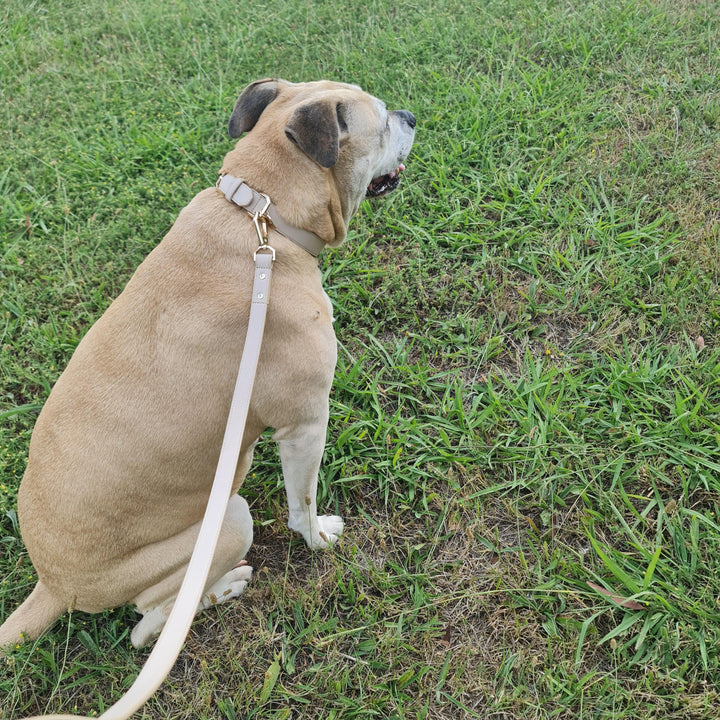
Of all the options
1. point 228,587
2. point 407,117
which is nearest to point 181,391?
point 228,587

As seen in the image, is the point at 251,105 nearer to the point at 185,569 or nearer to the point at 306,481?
the point at 306,481

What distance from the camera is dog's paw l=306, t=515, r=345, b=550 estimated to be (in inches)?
126

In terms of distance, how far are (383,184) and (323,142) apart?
752mm

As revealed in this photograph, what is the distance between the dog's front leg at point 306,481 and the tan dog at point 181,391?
14 millimetres

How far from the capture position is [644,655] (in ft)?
9.05

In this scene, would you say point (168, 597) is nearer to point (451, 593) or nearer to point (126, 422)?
point (126, 422)

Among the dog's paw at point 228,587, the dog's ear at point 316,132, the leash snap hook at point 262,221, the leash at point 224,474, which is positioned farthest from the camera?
the dog's paw at point 228,587

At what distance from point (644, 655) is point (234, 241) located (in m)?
2.57

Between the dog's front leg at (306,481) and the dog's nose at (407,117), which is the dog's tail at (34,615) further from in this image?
the dog's nose at (407,117)

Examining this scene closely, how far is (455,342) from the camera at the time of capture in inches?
152

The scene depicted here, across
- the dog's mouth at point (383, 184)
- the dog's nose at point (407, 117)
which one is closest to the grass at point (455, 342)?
the dog's mouth at point (383, 184)

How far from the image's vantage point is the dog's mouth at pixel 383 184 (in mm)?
3279

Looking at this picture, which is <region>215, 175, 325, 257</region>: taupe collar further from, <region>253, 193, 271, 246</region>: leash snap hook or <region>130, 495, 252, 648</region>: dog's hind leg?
<region>130, 495, 252, 648</region>: dog's hind leg

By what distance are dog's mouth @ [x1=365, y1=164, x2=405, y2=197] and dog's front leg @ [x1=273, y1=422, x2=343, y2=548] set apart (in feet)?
4.25
